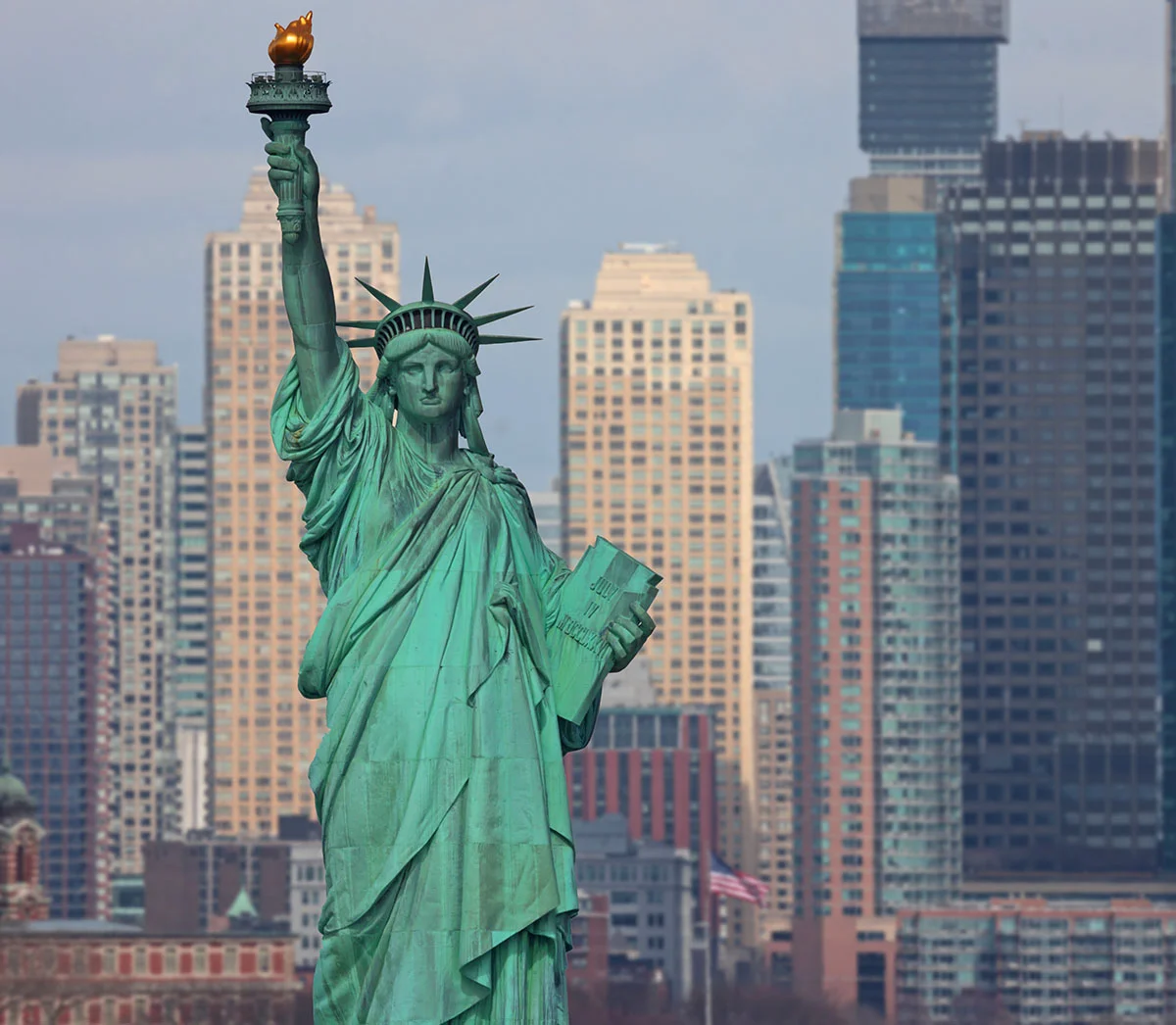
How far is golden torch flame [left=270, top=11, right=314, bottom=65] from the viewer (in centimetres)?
3144

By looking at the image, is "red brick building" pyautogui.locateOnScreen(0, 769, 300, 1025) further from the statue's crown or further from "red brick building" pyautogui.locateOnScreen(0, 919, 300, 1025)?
the statue's crown

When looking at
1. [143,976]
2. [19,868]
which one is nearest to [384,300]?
[19,868]

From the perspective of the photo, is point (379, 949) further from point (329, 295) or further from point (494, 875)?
point (329, 295)

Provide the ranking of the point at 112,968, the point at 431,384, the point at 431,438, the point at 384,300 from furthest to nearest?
1. the point at 112,968
2. the point at 431,438
3. the point at 431,384
4. the point at 384,300

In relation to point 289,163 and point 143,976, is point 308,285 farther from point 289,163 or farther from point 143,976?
point 143,976

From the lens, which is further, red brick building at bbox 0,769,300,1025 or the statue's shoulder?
red brick building at bbox 0,769,300,1025

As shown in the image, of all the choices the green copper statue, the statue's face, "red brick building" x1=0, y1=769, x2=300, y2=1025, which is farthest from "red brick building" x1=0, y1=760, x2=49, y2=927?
the green copper statue

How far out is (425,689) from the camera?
31.2m

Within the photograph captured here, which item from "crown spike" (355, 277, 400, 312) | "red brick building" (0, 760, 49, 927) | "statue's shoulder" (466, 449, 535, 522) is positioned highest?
"crown spike" (355, 277, 400, 312)

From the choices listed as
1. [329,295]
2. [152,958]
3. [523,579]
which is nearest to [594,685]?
[523,579]

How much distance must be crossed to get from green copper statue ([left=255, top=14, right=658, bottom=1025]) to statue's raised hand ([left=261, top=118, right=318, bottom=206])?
14mm

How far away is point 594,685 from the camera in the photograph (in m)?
31.8

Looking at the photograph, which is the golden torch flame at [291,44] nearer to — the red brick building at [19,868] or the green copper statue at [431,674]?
the green copper statue at [431,674]

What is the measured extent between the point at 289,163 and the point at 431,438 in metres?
2.06
